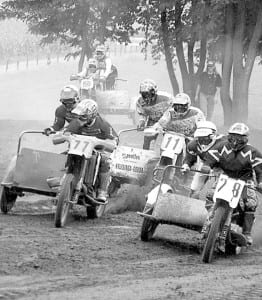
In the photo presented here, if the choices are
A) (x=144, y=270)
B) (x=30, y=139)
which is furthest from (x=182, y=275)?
(x=30, y=139)

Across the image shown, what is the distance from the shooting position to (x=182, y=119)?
1355 centimetres

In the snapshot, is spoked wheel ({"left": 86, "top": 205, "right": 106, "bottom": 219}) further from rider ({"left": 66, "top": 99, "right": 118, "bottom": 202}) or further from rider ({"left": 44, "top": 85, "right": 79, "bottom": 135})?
rider ({"left": 44, "top": 85, "right": 79, "bottom": 135})

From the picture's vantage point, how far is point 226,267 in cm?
926

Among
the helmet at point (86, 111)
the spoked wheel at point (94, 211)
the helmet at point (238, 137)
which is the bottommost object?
the spoked wheel at point (94, 211)

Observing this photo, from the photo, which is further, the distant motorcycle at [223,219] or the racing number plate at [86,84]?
the racing number plate at [86,84]

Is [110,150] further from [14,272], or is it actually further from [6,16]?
[6,16]

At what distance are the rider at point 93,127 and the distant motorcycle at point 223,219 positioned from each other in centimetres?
253

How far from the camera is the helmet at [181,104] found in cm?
1330

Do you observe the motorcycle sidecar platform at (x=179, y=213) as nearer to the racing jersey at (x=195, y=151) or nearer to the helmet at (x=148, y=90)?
the racing jersey at (x=195, y=151)

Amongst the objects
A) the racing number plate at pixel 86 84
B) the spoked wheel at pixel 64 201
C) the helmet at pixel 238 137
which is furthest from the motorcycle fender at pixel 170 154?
the racing number plate at pixel 86 84

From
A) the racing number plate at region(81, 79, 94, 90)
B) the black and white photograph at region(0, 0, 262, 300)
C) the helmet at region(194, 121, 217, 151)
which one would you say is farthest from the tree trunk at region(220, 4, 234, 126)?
the helmet at region(194, 121, 217, 151)

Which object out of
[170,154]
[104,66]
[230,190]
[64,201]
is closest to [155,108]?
Answer: [170,154]

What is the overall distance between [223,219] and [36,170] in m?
3.47

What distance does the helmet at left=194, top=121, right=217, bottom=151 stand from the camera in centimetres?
1196
